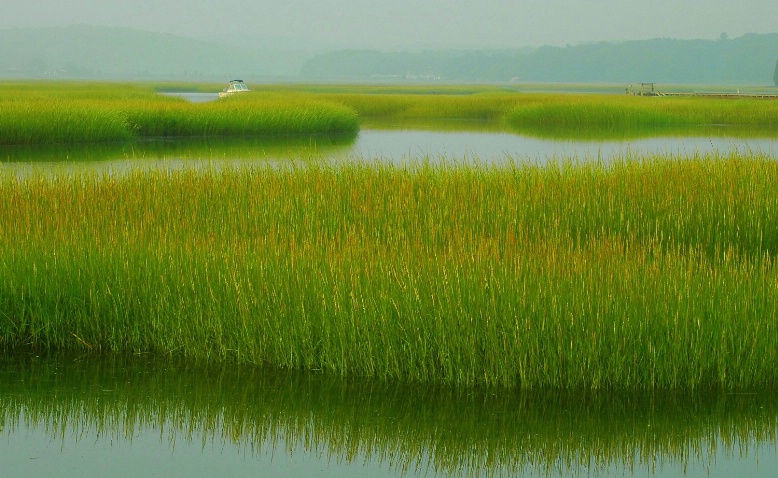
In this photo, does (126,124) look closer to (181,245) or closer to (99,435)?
(181,245)

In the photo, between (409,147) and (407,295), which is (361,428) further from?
(409,147)

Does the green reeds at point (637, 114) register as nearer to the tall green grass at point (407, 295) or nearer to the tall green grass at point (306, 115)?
the tall green grass at point (306, 115)

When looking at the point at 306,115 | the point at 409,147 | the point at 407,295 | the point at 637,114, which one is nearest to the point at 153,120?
the point at 306,115

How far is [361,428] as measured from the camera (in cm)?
670

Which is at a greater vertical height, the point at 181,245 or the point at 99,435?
the point at 181,245

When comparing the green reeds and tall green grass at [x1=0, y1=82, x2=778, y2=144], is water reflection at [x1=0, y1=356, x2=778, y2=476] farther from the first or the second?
the green reeds

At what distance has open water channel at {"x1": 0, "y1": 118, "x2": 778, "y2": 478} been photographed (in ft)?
20.0

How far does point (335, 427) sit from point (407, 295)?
118 centimetres

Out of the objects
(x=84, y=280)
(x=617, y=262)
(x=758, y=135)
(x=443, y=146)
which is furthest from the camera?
(x=758, y=135)

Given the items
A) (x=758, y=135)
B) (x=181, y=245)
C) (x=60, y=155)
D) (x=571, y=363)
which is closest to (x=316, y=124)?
(x=60, y=155)

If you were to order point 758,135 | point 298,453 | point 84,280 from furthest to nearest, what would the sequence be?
point 758,135 → point 84,280 → point 298,453

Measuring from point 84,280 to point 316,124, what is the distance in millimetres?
21943

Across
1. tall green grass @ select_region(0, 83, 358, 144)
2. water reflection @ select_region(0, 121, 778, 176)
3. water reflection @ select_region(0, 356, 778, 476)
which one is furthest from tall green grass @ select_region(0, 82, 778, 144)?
water reflection @ select_region(0, 356, 778, 476)

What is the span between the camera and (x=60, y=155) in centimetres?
2133
